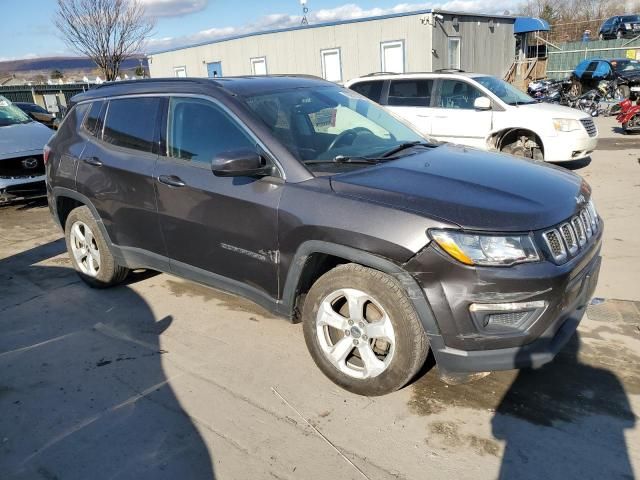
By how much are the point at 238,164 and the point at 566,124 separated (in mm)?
7499

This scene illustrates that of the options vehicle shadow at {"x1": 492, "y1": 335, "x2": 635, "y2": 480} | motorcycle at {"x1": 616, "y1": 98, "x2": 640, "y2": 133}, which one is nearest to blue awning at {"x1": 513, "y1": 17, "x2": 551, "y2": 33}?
motorcycle at {"x1": 616, "y1": 98, "x2": 640, "y2": 133}

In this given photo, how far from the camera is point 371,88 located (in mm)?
10109

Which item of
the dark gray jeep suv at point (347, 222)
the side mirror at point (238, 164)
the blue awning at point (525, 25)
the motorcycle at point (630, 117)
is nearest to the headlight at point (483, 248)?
the dark gray jeep suv at point (347, 222)

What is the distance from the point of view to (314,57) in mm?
20906

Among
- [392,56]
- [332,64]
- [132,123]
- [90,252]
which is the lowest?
[90,252]

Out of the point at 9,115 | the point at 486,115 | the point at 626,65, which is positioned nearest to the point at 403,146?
the point at 486,115

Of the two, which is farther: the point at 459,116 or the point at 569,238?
the point at 459,116

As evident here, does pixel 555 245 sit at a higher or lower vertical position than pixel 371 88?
lower

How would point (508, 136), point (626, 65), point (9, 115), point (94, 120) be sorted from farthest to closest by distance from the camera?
point (626, 65) → point (9, 115) → point (508, 136) → point (94, 120)

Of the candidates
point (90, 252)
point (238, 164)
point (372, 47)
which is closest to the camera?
point (238, 164)

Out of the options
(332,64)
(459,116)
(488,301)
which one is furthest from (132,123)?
(332,64)

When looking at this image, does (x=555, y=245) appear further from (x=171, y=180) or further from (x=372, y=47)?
(x=372, y=47)

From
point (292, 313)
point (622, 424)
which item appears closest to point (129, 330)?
point (292, 313)

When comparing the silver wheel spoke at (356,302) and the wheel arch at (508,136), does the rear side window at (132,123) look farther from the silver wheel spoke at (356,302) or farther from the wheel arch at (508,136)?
the wheel arch at (508,136)
